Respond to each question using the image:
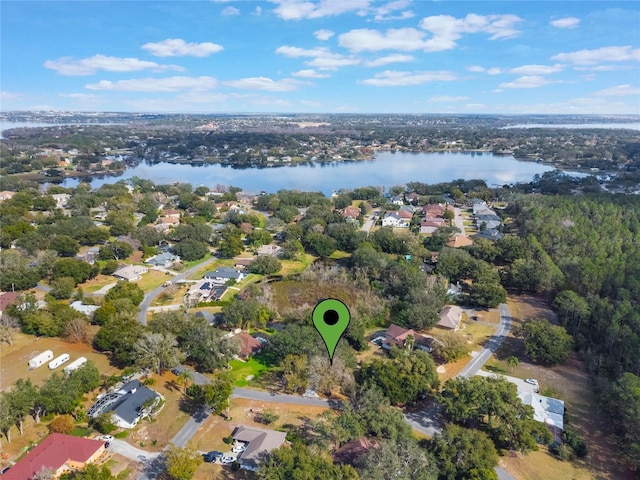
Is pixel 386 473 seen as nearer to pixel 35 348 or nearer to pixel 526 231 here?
pixel 35 348

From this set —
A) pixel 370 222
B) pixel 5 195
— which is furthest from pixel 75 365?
pixel 5 195

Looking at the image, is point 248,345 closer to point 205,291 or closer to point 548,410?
point 205,291

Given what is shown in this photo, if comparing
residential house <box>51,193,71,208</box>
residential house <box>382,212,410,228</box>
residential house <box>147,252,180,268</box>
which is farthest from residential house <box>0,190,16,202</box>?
residential house <box>382,212,410,228</box>

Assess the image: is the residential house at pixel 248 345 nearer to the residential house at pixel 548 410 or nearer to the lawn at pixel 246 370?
Result: the lawn at pixel 246 370

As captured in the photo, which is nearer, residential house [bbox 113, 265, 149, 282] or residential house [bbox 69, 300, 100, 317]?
residential house [bbox 69, 300, 100, 317]

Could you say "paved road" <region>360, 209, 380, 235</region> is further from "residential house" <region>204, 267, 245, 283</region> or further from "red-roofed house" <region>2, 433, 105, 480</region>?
"red-roofed house" <region>2, 433, 105, 480</region>

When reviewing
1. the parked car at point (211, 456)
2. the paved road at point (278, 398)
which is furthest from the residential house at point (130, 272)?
the parked car at point (211, 456)
